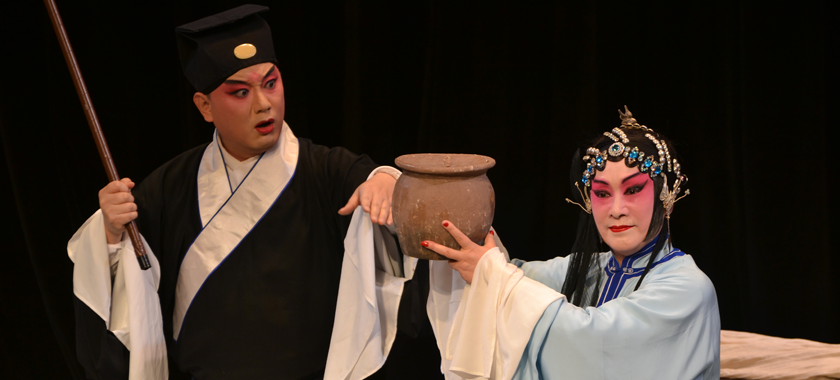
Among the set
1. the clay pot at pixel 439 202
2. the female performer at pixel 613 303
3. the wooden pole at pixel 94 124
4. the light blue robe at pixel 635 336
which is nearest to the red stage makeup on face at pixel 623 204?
the female performer at pixel 613 303

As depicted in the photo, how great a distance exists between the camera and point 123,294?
190cm

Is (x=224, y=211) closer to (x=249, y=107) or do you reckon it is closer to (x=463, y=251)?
(x=249, y=107)

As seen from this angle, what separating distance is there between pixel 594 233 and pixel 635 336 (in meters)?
0.32

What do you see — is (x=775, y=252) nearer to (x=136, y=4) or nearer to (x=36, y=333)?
(x=136, y=4)

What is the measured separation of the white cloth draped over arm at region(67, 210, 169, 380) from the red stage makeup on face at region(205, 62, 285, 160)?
41 cm

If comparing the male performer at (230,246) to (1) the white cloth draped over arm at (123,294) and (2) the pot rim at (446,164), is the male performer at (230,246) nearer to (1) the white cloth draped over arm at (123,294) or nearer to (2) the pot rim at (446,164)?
(1) the white cloth draped over arm at (123,294)

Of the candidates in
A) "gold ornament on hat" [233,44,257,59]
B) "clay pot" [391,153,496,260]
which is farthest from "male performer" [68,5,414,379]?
"clay pot" [391,153,496,260]

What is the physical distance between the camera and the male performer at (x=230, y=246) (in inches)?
72.5

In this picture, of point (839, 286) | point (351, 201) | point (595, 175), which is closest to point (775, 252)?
point (839, 286)

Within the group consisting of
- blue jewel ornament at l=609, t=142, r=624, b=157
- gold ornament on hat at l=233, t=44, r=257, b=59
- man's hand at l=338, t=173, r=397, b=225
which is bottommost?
man's hand at l=338, t=173, r=397, b=225

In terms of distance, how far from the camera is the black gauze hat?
1820 mm

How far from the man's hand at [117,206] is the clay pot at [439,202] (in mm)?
739

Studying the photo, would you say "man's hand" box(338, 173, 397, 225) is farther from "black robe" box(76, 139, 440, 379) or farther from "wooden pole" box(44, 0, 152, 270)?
"wooden pole" box(44, 0, 152, 270)

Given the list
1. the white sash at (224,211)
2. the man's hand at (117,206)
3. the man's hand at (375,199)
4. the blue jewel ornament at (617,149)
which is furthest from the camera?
the white sash at (224,211)
